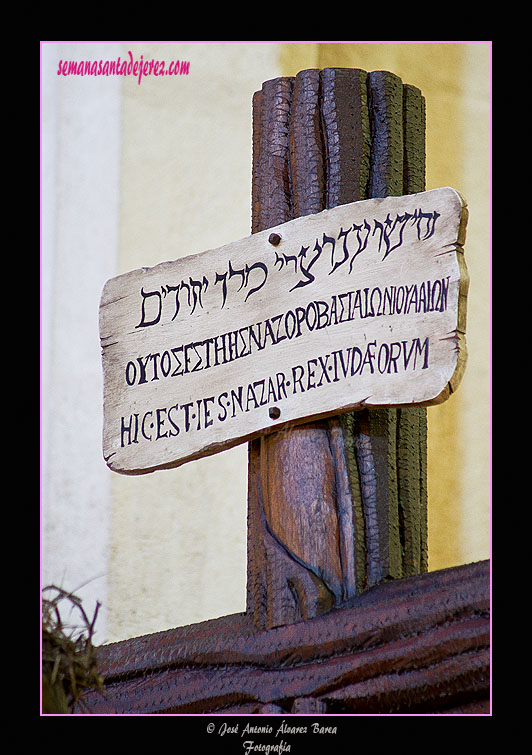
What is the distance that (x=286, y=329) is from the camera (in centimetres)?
149

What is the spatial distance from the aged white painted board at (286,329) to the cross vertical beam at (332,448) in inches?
2.7

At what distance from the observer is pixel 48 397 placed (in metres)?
2.14

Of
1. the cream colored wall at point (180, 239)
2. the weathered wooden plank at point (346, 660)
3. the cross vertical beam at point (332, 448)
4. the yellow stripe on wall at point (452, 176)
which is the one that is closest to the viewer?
the weathered wooden plank at point (346, 660)

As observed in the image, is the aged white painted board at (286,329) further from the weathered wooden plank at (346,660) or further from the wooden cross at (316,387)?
the weathered wooden plank at (346,660)

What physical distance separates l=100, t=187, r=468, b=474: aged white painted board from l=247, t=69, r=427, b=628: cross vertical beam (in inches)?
2.7

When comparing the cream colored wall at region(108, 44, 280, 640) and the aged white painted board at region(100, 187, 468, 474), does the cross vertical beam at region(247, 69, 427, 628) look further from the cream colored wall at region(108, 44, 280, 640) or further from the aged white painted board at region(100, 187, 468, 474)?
the cream colored wall at region(108, 44, 280, 640)

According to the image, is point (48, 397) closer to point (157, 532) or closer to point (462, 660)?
point (157, 532)

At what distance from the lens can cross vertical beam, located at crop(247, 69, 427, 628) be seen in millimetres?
1471

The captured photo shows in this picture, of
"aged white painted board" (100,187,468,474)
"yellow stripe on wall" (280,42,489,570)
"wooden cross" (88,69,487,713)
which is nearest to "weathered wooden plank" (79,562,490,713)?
"wooden cross" (88,69,487,713)

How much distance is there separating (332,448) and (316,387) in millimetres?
93

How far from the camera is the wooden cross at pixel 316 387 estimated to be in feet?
4.50

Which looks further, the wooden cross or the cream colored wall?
the cream colored wall

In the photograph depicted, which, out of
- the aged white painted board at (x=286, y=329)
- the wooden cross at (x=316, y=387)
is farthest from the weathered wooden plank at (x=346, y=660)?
the aged white painted board at (x=286, y=329)

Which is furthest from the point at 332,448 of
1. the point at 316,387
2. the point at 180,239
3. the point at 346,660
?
the point at 180,239
